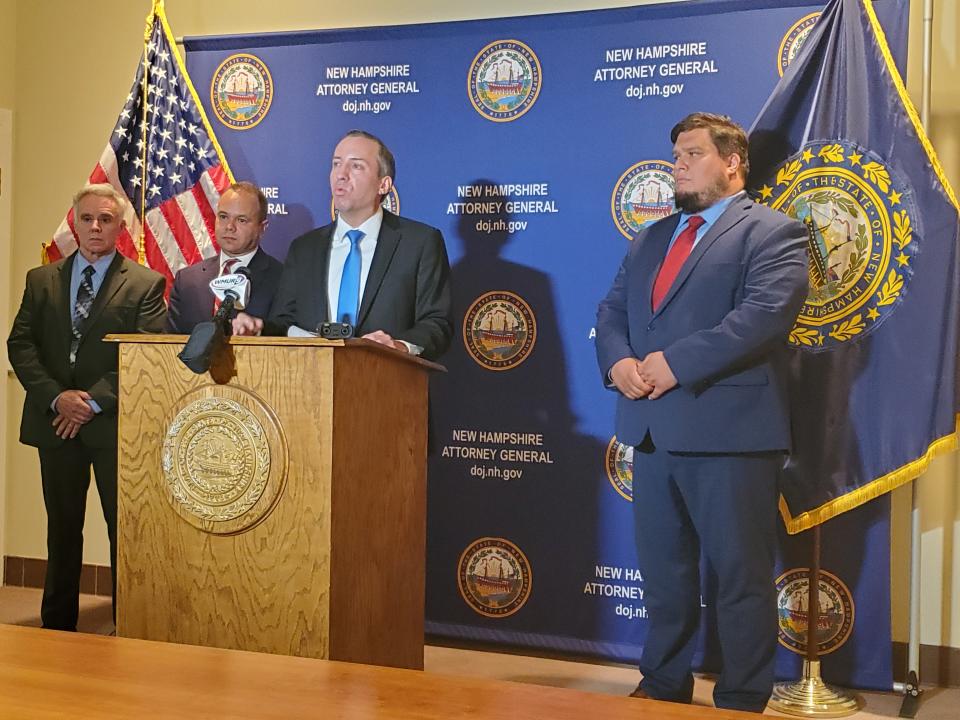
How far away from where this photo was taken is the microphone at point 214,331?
255 centimetres

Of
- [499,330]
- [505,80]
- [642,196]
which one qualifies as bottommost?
[499,330]

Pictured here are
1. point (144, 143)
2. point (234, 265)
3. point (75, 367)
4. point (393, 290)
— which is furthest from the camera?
point (144, 143)

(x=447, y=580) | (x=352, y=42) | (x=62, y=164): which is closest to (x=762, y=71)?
(x=352, y=42)

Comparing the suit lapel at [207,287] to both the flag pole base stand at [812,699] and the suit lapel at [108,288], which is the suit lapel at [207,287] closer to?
the suit lapel at [108,288]

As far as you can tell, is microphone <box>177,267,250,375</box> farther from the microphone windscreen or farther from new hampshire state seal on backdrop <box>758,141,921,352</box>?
new hampshire state seal on backdrop <box>758,141,921,352</box>

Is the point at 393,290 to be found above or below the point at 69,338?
above

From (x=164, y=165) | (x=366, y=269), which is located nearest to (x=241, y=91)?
(x=164, y=165)

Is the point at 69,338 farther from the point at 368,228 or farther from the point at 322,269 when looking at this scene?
the point at 368,228

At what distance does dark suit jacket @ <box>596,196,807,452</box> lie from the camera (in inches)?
132

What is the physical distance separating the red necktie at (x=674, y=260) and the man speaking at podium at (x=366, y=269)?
72cm

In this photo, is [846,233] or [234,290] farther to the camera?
[846,233]

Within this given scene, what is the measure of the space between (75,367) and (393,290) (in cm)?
132

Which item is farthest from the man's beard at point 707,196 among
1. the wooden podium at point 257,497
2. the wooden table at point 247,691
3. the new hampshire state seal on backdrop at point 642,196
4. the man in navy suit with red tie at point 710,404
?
the wooden table at point 247,691

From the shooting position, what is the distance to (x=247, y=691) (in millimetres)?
1225
